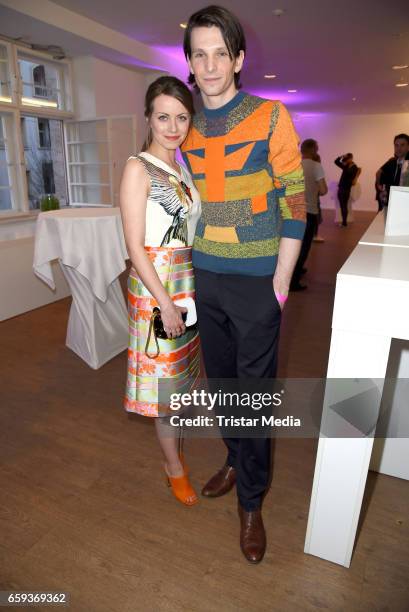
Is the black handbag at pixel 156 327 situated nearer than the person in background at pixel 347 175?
Yes

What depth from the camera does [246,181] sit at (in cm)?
106

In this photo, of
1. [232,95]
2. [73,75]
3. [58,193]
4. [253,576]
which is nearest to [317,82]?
[73,75]

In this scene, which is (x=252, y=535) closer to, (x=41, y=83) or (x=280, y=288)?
(x=280, y=288)

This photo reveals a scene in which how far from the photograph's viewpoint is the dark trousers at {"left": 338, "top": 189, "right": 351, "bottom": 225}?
27.6 ft

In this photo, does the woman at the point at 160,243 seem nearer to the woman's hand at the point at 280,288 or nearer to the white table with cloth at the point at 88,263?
the woman's hand at the point at 280,288

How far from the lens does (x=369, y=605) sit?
1087mm

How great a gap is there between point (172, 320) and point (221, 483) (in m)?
0.66

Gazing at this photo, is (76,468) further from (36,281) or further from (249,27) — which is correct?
(249,27)

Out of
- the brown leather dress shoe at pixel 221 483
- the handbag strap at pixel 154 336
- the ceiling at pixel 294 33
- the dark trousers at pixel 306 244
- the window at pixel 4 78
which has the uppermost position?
the ceiling at pixel 294 33

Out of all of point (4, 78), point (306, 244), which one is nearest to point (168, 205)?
point (306, 244)

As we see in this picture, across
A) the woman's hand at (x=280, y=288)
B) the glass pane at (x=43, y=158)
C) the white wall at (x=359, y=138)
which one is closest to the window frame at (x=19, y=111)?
the glass pane at (x=43, y=158)

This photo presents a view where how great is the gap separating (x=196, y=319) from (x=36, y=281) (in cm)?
249

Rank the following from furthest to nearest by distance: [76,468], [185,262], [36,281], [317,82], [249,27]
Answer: [317,82] < [249,27] < [36,281] < [76,468] < [185,262]

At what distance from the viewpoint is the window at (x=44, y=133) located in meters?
4.86
